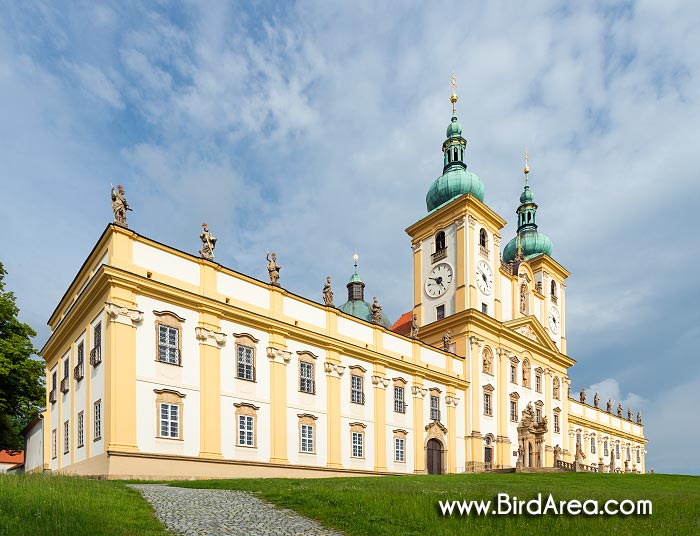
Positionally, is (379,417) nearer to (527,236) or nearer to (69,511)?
(69,511)

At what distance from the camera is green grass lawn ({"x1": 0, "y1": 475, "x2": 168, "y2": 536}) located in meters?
10.2

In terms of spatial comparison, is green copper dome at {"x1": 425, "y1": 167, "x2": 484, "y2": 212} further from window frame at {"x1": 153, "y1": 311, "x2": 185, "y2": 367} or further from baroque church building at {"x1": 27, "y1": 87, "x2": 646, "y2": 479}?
window frame at {"x1": 153, "y1": 311, "x2": 185, "y2": 367}

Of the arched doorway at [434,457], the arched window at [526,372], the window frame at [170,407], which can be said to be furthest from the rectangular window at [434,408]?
the window frame at [170,407]

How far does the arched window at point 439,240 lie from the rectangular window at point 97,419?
2944cm

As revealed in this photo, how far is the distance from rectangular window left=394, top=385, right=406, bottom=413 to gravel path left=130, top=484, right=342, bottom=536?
2058 centimetres

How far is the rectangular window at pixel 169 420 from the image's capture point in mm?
23656

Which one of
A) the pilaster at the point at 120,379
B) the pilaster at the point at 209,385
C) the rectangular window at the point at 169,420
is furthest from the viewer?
the pilaster at the point at 209,385

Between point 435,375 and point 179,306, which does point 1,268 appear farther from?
point 435,375

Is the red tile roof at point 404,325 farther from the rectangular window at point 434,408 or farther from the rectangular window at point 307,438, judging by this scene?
the rectangular window at point 307,438

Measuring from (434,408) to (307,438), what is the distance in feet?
38.2

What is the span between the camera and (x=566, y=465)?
43.6 meters

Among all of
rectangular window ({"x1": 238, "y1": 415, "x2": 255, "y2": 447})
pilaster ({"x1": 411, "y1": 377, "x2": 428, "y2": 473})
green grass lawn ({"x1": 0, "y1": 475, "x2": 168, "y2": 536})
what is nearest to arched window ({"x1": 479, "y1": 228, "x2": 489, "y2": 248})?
pilaster ({"x1": 411, "y1": 377, "x2": 428, "y2": 473})

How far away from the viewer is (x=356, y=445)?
104 feet

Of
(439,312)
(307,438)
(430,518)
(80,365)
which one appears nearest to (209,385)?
(80,365)
